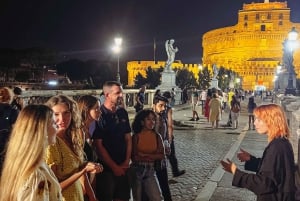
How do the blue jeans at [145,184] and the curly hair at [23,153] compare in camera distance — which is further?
the blue jeans at [145,184]

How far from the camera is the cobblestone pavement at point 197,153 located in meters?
7.57

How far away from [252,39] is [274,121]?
12118 cm

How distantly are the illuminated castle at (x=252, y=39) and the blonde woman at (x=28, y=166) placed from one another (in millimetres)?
106188

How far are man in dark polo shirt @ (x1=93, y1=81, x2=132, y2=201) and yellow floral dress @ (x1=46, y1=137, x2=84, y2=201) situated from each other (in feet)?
3.82

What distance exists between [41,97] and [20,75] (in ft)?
273

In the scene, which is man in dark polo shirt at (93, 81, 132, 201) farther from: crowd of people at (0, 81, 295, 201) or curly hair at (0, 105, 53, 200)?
curly hair at (0, 105, 53, 200)

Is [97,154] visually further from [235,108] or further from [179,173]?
[235,108]

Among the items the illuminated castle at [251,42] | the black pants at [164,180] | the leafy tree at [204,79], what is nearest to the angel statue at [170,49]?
the black pants at [164,180]

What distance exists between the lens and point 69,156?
139 inches

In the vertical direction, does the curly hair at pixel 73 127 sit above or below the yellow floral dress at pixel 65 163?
above

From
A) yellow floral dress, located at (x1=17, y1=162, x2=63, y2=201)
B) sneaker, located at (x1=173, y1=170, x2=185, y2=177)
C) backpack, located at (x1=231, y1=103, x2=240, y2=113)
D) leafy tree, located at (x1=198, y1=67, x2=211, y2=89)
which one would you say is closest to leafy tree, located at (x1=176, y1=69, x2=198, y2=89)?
leafy tree, located at (x1=198, y1=67, x2=211, y2=89)

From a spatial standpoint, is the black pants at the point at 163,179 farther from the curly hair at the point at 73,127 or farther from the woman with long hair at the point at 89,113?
the curly hair at the point at 73,127

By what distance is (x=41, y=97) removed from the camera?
1166 centimetres

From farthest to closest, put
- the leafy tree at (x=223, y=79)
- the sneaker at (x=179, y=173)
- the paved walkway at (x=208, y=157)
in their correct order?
the leafy tree at (x=223, y=79), the sneaker at (x=179, y=173), the paved walkway at (x=208, y=157)
